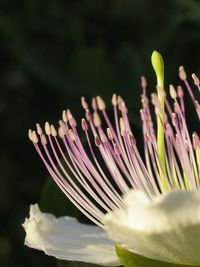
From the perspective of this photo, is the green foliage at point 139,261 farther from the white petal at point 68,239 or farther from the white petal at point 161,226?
the white petal at point 68,239

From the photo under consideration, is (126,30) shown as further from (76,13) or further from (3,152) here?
(3,152)

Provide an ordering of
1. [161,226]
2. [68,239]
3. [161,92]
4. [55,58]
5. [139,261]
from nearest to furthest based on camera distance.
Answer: [161,226] → [139,261] → [161,92] → [68,239] → [55,58]

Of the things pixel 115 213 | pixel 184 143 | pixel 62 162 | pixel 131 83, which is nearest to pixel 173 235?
pixel 115 213

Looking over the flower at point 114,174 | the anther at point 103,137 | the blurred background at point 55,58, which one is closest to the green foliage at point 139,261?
the flower at point 114,174

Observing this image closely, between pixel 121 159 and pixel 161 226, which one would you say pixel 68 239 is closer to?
pixel 121 159

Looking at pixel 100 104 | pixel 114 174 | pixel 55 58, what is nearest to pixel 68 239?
pixel 114 174
